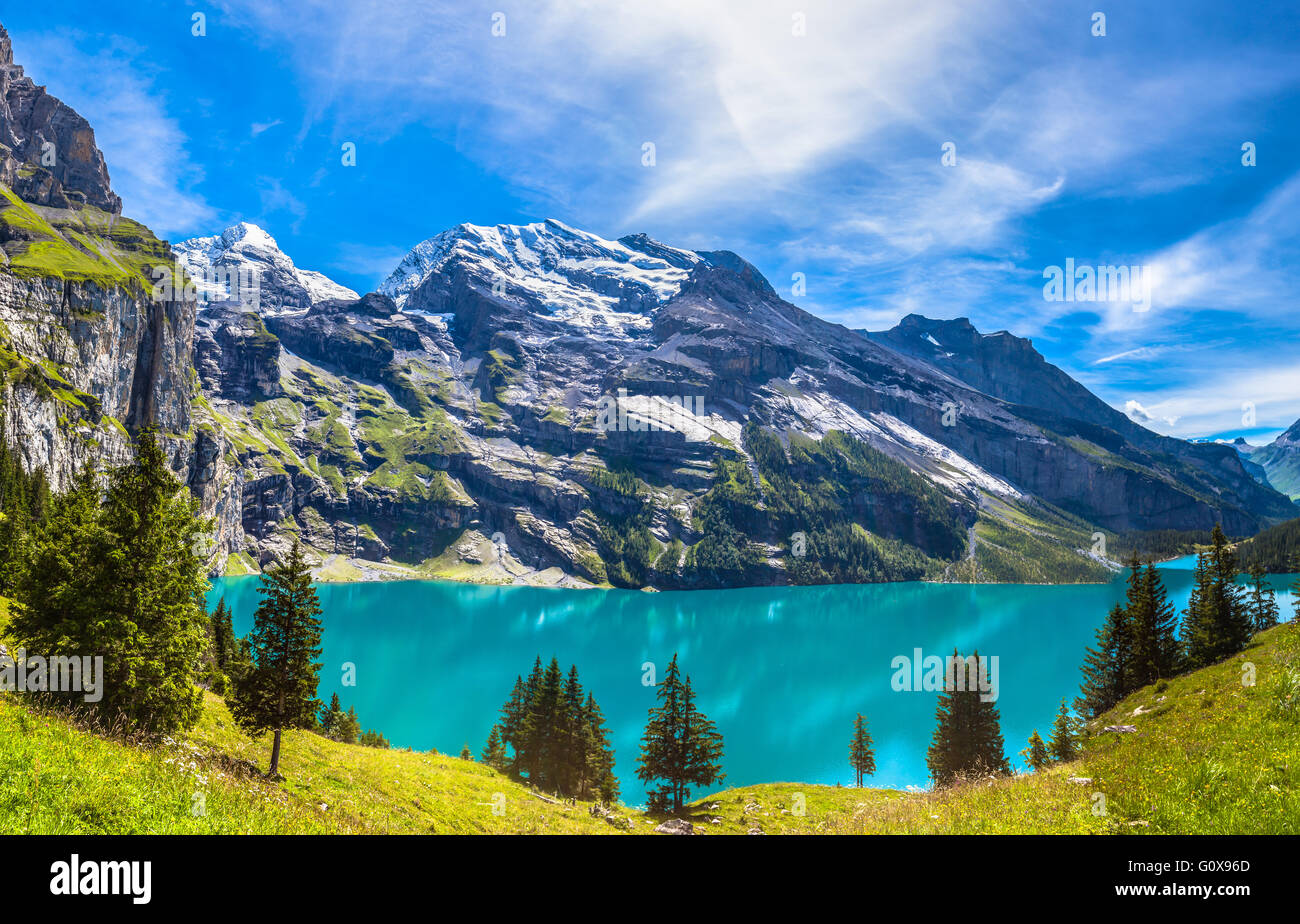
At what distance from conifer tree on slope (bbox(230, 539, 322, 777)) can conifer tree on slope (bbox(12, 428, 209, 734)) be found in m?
3.20

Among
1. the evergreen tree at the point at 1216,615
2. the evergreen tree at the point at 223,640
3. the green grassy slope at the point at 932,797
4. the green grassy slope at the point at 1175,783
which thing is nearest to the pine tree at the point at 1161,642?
the evergreen tree at the point at 1216,615

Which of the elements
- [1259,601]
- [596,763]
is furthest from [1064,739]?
[596,763]

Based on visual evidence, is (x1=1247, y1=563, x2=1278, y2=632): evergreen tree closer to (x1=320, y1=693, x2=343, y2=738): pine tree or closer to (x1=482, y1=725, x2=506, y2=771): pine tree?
(x1=482, y1=725, x2=506, y2=771): pine tree

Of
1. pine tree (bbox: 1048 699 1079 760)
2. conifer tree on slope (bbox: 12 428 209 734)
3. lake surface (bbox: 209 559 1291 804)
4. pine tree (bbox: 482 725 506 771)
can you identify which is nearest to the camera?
conifer tree on slope (bbox: 12 428 209 734)

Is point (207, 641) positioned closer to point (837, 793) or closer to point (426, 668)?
point (837, 793)

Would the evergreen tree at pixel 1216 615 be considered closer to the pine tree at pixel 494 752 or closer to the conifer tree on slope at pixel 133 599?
the conifer tree on slope at pixel 133 599

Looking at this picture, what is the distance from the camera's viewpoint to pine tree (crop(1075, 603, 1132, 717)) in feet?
151

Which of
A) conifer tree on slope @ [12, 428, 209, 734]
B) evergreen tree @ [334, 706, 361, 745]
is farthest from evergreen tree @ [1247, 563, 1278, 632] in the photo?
evergreen tree @ [334, 706, 361, 745]

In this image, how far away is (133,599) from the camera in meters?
18.9

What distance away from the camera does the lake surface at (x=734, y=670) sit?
276 ft

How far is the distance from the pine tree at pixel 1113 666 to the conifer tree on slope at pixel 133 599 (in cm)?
5485
